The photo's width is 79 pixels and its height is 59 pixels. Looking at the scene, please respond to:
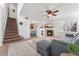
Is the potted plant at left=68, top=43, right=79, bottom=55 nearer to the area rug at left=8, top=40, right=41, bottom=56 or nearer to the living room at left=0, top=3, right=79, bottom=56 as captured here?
the living room at left=0, top=3, right=79, bottom=56

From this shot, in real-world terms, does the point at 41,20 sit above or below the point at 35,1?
below

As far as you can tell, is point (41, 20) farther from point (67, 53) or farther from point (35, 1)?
point (67, 53)

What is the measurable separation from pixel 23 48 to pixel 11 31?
426 mm

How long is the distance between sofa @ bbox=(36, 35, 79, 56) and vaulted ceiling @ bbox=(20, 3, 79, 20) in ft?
1.66

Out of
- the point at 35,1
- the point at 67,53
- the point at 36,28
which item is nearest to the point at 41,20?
the point at 36,28

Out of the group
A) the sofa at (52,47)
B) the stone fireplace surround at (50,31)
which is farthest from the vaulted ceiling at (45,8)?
the sofa at (52,47)

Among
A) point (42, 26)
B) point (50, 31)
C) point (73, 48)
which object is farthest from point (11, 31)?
point (73, 48)

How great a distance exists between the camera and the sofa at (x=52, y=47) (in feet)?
8.69

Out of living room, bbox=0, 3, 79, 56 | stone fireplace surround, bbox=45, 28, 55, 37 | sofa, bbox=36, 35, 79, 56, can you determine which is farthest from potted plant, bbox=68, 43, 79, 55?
stone fireplace surround, bbox=45, 28, 55, 37

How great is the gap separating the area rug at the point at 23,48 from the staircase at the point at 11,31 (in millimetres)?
104

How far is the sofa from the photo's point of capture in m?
2.65

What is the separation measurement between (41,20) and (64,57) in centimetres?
90

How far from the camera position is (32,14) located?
2820 millimetres

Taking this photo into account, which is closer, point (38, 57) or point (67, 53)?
point (67, 53)
